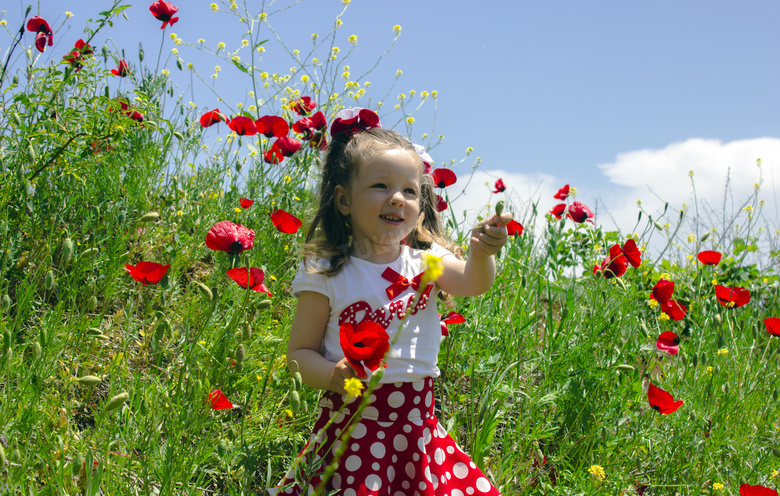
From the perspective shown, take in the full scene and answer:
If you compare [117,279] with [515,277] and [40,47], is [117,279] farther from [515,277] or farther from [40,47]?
[515,277]

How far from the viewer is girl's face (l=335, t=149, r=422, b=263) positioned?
5.45 ft

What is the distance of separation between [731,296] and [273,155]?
2.12m

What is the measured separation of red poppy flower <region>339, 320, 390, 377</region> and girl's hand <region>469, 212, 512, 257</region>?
48 cm

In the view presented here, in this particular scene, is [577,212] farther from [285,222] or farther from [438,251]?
[285,222]

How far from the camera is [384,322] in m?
1.64

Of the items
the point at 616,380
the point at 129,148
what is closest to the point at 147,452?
the point at 616,380

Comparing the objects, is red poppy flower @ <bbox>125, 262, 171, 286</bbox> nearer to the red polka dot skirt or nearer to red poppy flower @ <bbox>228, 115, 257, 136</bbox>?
the red polka dot skirt

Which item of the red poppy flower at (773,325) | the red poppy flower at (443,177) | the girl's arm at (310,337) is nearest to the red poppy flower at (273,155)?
the red poppy flower at (443,177)

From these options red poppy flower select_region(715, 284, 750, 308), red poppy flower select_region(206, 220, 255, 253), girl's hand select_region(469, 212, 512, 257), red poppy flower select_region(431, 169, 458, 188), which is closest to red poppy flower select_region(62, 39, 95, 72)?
red poppy flower select_region(206, 220, 255, 253)

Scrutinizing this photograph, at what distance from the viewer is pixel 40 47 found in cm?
286

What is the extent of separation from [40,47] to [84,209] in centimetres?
89

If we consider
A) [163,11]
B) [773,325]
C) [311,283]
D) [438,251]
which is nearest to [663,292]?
A: [773,325]

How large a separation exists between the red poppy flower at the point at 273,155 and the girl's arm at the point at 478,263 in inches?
53.3

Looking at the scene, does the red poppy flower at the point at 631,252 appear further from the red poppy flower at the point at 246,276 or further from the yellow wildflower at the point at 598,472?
the red poppy flower at the point at 246,276
